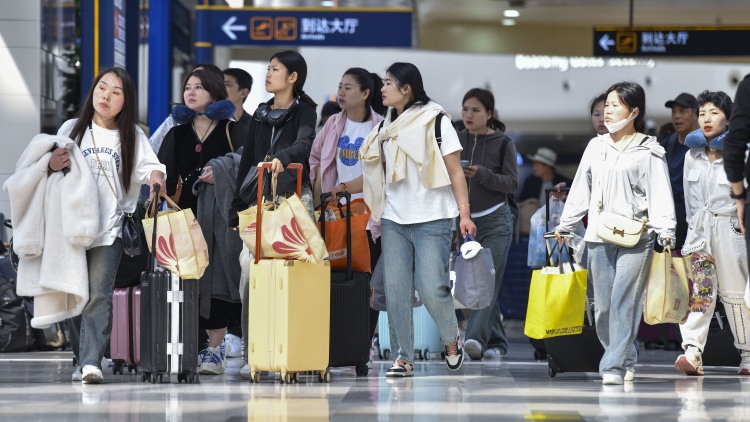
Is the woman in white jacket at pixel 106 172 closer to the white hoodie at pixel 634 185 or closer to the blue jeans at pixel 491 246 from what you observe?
the white hoodie at pixel 634 185

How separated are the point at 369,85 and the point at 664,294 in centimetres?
248

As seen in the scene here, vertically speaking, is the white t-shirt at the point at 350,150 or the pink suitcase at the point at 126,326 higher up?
the white t-shirt at the point at 350,150

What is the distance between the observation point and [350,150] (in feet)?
28.1

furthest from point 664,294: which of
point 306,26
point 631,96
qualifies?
point 306,26

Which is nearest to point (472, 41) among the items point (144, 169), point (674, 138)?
point (674, 138)

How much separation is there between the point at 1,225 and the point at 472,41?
13.3 metres

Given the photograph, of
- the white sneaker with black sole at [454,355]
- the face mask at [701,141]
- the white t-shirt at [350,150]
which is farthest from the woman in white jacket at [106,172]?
the face mask at [701,141]

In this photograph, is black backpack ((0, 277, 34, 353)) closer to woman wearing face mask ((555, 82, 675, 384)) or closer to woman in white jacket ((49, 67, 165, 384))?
woman in white jacket ((49, 67, 165, 384))

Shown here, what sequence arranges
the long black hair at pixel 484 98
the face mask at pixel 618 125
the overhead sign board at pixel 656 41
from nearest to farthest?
1. the face mask at pixel 618 125
2. the long black hair at pixel 484 98
3. the overhead sign board at pixel 656 41

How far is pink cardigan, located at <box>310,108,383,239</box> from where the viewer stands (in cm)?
858

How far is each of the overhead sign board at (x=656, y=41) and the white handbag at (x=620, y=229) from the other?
9509mm

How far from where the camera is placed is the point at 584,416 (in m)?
5.51

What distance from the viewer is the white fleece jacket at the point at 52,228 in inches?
283

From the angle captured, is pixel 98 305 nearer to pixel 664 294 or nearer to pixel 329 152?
pixel 329 152
